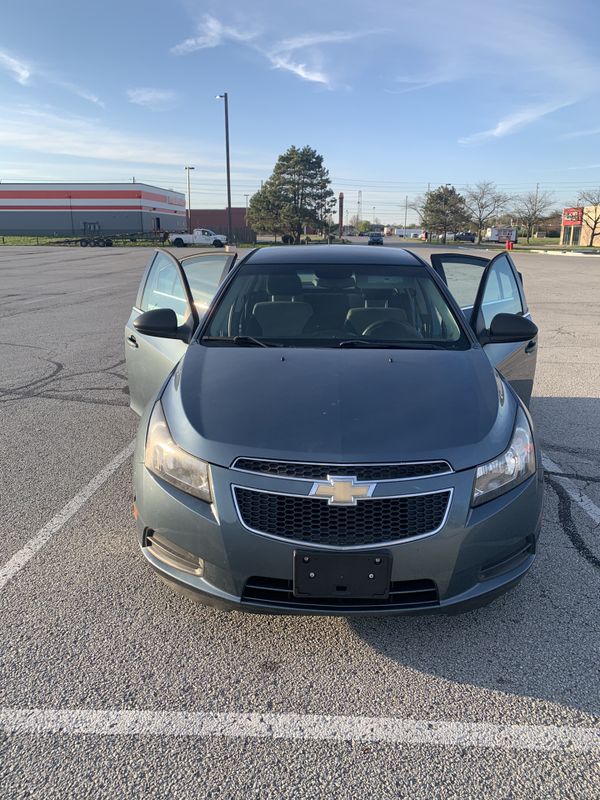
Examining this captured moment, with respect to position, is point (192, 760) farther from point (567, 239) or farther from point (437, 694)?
point (567, 239)

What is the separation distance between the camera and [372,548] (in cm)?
229

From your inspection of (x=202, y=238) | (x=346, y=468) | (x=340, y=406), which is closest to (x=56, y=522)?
(x=340, y=406)

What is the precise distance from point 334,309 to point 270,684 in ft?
7.53

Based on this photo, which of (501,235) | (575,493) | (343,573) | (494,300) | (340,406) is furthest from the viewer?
(501,235)

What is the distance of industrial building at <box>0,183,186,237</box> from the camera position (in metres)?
68.4

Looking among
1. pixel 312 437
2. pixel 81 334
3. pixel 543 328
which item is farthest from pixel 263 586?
pixel 543 328

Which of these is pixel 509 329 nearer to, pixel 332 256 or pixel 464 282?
pixel 332 256

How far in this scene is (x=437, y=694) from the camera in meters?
2.33

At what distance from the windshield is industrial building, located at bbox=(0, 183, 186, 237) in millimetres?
69988

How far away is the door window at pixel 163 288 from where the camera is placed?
16.6ft

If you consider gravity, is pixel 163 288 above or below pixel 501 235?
above

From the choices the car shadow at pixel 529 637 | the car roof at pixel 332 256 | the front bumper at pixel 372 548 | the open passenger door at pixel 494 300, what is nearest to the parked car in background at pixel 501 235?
the open passenger door at pixel 494 300

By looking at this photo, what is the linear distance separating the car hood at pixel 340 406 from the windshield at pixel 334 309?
0.77 feet

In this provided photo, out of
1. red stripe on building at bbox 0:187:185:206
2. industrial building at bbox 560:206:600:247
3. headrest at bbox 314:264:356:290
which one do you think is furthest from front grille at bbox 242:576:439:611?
industrial building at bbox 560:206:600:247
